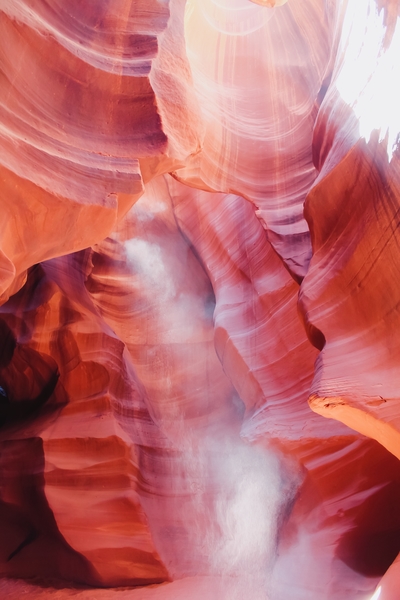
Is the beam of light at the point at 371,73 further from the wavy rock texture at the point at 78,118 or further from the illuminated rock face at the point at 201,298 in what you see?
the wavy rock texture at the point at 78,118

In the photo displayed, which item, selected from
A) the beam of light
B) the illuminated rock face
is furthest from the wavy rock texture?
the beam of light

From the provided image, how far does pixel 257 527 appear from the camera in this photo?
452 centimetres

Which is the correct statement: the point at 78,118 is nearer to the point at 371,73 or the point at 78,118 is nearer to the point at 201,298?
the point at 371,73

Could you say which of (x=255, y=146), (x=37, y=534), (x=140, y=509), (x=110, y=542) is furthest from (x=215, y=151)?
(x=37, y=534)

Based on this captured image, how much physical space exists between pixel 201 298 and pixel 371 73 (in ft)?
9.67

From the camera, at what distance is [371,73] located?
3.35 m

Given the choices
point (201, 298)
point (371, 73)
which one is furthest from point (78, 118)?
point (201, 298)

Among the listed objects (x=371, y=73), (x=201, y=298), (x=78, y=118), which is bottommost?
(x=201, y=298)

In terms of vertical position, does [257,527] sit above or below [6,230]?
below

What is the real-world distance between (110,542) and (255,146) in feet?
12.1

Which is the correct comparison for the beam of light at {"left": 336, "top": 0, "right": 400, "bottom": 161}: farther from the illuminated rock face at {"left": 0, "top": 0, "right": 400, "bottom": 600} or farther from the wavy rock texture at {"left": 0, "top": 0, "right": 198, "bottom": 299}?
the wavy rock texture at {"left": 0, "top": 0, "right": 198, "bottom": 299}

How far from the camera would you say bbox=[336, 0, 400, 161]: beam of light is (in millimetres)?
2980

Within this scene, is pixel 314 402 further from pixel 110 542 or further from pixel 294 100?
pixel 294 100

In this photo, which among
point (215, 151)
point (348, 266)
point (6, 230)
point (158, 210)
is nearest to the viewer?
point (6, 230)
